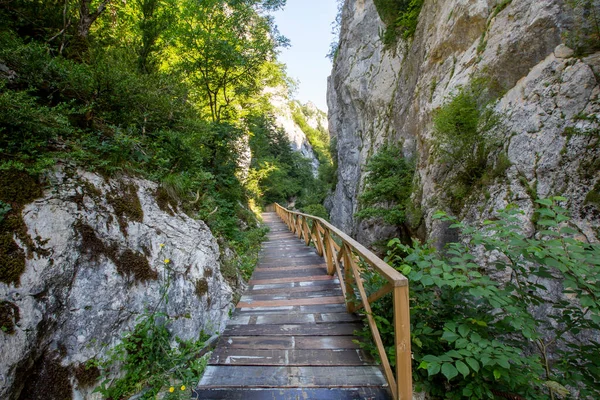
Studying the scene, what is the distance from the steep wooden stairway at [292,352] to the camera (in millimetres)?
1889

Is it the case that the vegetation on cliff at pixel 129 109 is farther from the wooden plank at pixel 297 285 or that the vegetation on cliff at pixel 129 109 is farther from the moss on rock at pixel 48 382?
the wooden plank at pixel 297 285

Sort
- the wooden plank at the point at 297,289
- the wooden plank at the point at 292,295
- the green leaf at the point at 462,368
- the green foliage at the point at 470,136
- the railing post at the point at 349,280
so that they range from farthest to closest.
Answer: the green foliage at the point at 470,136 < the wooden plank at the point at 297,289 < the wooden plank at the point at 292,295 < the railing post at the point at 349,280 < the green leaf at the point at 462,368

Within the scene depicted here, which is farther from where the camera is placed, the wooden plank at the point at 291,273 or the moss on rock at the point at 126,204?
the wooden plank at the point at 291,273

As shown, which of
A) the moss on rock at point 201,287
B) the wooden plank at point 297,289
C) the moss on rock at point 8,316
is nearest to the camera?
the moss on rock at point 8,316

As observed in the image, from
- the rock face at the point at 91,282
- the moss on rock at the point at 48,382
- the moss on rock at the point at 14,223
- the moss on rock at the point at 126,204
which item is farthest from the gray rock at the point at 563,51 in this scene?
the moss on rock at the point at 48,382

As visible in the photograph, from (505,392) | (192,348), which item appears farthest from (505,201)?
(192,348)

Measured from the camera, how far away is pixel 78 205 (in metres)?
2.39

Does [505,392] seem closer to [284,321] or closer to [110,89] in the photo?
[284,321]

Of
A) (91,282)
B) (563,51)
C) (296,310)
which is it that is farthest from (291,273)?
(563,51)

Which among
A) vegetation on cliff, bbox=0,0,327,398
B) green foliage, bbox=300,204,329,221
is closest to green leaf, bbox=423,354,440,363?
vegetation on cliff, bbox=0,0,327,398

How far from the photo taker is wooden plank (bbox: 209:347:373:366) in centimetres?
219

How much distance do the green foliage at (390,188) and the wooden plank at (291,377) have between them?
4.73 metres

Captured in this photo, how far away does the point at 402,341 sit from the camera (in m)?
1.63

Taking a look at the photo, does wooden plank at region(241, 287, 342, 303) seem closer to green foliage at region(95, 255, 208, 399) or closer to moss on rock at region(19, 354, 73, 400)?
green foliage at region(95, 255, 208, 399)
